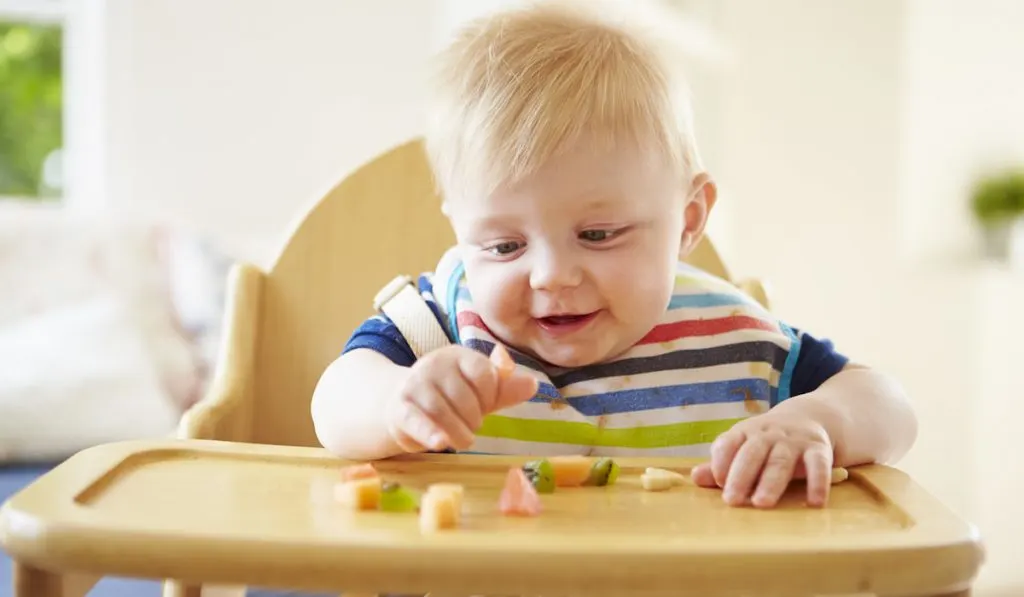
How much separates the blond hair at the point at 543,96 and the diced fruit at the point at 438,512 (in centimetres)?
29

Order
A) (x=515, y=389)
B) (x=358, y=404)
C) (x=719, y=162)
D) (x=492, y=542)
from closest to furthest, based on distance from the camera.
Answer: (x=492, y=542) → (x=515, y=389) → (x=358, y=404) → (x=719, y=162)

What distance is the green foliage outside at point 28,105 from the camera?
270 cm

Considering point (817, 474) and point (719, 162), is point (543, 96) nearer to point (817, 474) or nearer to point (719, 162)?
point (817, 474)

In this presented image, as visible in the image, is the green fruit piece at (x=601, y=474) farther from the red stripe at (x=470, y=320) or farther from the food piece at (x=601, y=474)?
the red stripe at (x=470, y=320)

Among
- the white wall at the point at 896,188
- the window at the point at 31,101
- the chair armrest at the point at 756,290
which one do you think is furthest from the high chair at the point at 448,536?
the window at the point at 31,101

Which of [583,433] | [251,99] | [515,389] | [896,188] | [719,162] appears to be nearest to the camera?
[515,389]

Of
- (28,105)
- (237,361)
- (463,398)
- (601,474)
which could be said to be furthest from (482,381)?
(28,105)

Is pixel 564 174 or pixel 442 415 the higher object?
pixel 564 174

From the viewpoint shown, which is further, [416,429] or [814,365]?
[814,365]

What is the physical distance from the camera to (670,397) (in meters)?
0.89

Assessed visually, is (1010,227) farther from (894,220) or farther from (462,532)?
(462,532)

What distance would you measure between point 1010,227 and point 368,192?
1906mm

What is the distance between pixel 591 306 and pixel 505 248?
77 mm

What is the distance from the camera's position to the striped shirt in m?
0.86
